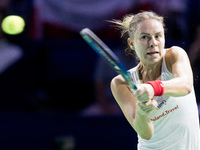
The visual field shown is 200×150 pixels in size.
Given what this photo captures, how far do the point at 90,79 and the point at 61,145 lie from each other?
4.88ft

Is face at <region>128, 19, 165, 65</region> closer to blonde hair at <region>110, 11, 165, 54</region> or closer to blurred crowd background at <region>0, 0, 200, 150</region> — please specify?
blonde hair at <region>110, 11, 165, 54</region>

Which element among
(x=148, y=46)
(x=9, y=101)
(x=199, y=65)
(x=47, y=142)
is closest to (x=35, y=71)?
(x=9, y=101)

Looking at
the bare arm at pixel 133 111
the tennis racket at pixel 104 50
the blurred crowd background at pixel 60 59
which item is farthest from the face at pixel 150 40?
the blurred crowd background at pixel 60 59

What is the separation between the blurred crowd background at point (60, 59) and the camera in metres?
6.31

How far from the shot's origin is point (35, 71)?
6.98 meters

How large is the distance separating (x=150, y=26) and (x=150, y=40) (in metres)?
0.12

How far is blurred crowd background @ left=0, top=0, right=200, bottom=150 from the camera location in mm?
6309

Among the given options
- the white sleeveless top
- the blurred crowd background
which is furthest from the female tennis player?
the blurred crowd background

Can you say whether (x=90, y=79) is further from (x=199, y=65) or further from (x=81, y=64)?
(x=199, y=65)

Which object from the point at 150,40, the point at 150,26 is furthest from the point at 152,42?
the point at 150,26

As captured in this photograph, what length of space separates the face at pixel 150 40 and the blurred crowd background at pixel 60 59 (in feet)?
8.30

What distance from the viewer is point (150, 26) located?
373 cm

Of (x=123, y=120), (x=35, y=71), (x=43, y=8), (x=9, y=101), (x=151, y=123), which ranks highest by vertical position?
(x=43, y=8)

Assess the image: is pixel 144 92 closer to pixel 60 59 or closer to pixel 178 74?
pixel 178 74
